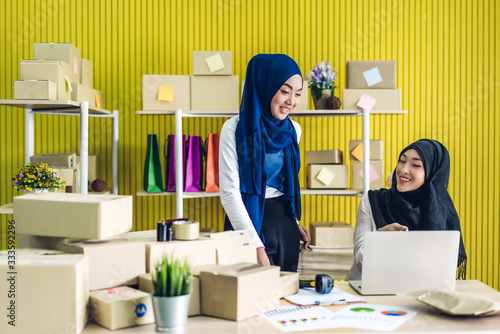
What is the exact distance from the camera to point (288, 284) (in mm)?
1521

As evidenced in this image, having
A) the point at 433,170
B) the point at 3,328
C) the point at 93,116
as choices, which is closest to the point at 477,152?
the point at 433,170

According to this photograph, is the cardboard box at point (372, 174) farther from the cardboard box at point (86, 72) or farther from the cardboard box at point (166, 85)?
the cardboard box at point (86, 72)

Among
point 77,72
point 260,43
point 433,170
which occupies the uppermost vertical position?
point 260,43

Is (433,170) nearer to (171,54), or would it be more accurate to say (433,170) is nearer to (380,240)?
(380,240)

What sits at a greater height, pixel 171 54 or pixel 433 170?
pixel 171 54

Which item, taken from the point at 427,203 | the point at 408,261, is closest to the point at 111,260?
the point at 408,261

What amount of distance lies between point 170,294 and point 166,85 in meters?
2.12

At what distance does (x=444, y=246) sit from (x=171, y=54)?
261cm

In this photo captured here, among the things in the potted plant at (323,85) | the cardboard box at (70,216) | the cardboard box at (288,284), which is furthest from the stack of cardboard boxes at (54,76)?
the cardboard box at (288,284)

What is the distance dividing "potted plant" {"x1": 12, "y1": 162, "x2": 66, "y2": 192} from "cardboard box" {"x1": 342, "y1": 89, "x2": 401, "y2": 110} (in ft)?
5.90

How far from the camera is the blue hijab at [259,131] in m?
2.07

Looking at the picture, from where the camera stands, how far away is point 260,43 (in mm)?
3566

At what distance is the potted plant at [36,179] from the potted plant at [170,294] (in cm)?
171

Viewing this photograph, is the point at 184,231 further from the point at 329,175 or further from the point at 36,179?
the point at 329,175
